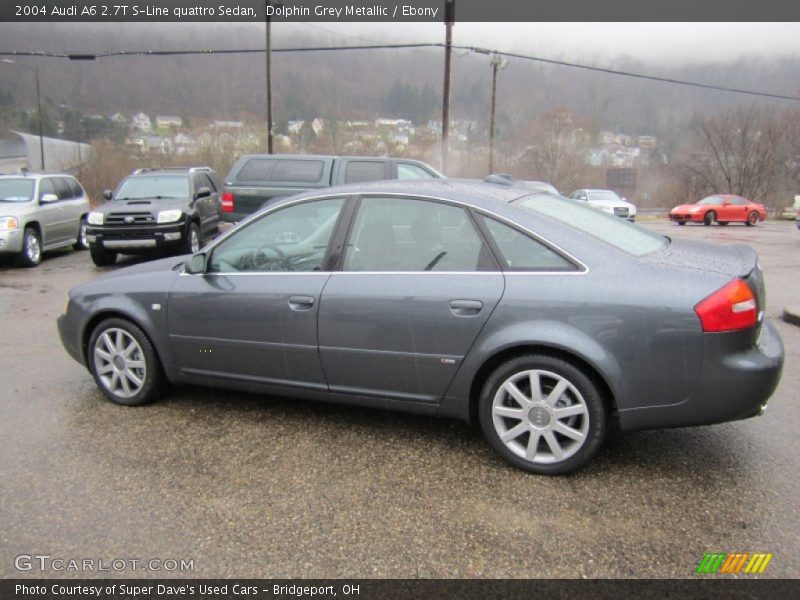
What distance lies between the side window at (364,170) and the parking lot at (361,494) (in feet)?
23.9

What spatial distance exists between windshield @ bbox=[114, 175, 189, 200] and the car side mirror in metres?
8.44

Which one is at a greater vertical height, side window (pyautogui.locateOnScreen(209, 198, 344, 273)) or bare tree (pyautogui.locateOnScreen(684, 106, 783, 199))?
bare tree (pyautogui.locateOnScreen(684, 106, 783, 199))

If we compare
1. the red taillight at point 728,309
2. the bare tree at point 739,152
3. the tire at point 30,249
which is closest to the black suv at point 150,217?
the tire at point 30,249

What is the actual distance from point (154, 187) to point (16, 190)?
8.26 ft

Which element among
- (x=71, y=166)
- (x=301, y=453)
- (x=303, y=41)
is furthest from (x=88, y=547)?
(x=71, y=166)

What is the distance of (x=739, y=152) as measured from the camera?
50781 millimetres

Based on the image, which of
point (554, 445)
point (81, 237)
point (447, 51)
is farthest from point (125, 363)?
point (447, 51)

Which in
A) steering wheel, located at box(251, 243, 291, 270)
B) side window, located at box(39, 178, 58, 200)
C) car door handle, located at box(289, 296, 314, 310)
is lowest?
car door handle, located at box(289, 296, 314, 310)

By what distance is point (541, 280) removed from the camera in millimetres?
3137

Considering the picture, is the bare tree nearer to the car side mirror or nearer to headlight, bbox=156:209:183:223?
headlight, bbox=156:209:183:223

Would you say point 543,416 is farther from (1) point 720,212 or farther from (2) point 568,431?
(1) point 720,212

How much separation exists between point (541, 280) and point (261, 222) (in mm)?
1902

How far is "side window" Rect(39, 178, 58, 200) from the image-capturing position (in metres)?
11.6

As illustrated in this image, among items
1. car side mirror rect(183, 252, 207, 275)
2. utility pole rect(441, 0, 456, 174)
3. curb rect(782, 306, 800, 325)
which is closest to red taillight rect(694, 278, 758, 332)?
car side mirror rect(183, 252, 207, 275)
